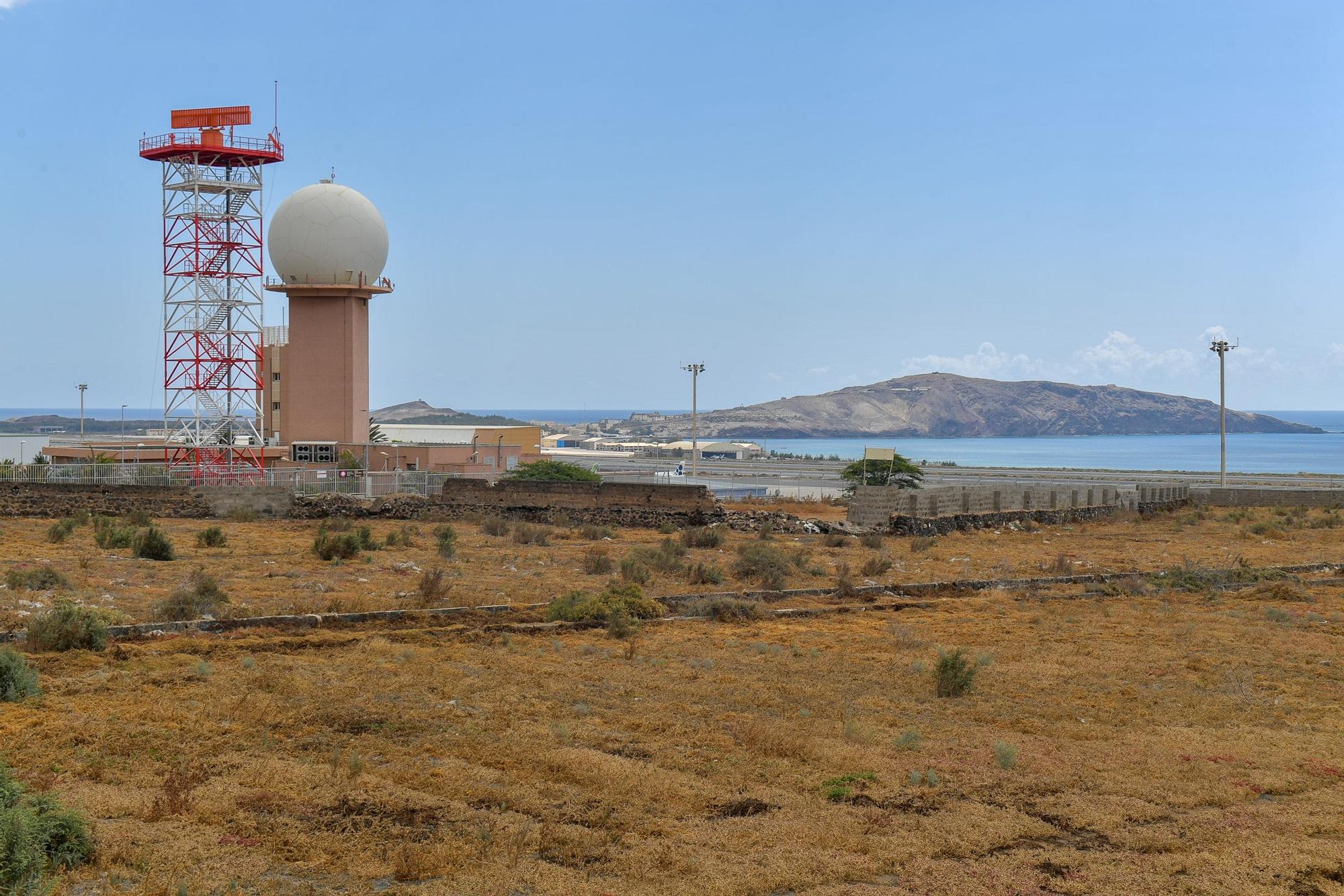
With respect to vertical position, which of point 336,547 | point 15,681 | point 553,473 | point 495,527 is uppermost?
point 553,473

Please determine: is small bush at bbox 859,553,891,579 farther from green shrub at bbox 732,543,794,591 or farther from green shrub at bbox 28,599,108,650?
green shrub at bbox 28,599,108,650

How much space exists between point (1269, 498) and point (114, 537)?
39895mm

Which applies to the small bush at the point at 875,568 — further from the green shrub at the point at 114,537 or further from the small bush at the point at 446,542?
the green shrub at the point at 114,537

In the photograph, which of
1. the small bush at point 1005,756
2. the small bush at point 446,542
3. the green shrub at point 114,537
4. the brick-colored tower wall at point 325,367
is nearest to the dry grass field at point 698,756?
the small bush at point 1005,756

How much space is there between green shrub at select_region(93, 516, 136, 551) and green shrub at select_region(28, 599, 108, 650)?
10710mm

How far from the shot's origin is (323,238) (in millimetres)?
47500

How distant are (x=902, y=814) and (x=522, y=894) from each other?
2815 millimetres

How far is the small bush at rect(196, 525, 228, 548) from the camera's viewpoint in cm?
2462

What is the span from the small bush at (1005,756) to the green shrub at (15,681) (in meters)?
8.21

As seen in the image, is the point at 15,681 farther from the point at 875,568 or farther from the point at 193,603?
the point at 875,568

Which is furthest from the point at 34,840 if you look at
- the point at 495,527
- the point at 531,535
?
the point at 495,527

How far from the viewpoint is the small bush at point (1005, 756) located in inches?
357

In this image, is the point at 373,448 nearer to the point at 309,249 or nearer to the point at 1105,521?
the point at 309,249

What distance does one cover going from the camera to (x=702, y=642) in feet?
48.9
